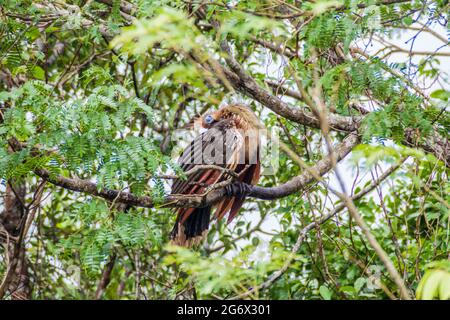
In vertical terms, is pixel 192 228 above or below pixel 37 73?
below

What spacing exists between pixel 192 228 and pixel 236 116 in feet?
2.79

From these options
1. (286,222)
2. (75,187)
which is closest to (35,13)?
(75,187)

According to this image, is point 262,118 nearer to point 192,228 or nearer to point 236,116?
point 236,116

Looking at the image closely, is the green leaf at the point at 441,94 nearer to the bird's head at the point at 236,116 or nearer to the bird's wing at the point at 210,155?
the bird's head at the point at 236,116

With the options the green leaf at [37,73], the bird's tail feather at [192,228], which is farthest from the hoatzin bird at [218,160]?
the green leaf at [37,73]

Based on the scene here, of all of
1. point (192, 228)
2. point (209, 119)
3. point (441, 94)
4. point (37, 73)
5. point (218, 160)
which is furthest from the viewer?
point (209, 119)

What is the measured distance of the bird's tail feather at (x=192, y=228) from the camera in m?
5.20

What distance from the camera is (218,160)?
16.8ft

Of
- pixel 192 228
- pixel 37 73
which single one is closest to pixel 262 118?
pixel 192 228

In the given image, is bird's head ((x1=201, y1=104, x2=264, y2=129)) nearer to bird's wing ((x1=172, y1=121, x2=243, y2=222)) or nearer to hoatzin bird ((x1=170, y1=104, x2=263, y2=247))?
hoatzin bird ((x1=170, y1=104, x2=263, y2=247))

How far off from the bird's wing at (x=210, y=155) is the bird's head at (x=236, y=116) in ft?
0.35

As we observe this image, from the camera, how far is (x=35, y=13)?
4262 millimetres
